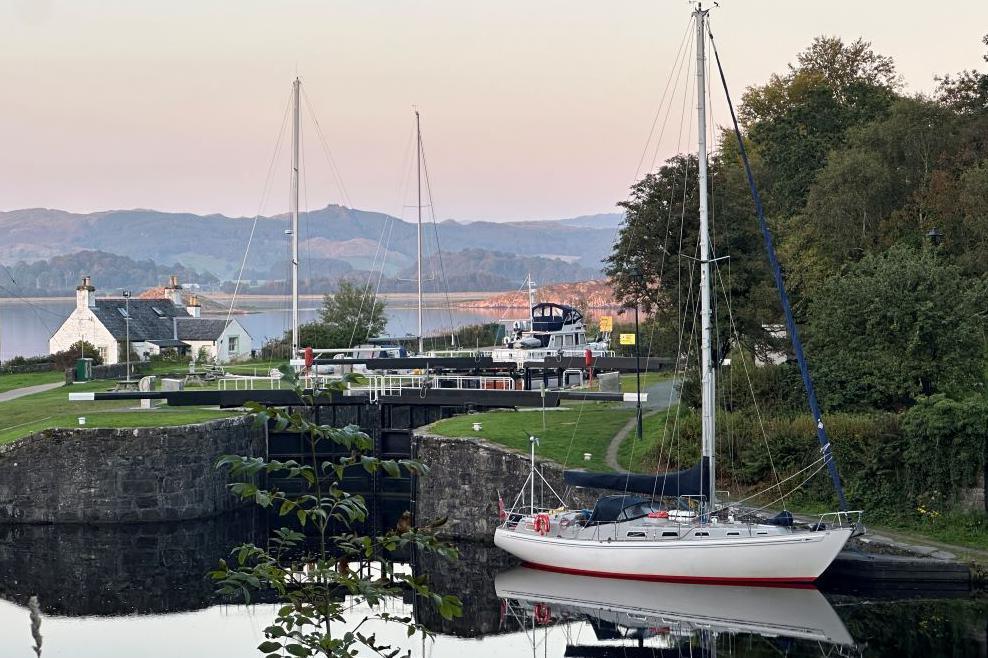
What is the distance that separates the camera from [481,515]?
3288cm

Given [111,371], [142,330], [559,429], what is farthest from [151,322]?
[559,429]

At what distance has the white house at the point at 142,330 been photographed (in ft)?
213

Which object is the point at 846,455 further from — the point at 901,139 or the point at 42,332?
the point at 42,332

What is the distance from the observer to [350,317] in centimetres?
6881

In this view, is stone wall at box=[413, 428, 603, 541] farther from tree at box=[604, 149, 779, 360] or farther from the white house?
the white house

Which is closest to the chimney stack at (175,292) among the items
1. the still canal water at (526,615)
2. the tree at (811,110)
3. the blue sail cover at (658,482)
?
the tree at (811,110)

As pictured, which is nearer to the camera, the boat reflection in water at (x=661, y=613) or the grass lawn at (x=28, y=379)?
the boat reflection in water at (x=661, y=613)

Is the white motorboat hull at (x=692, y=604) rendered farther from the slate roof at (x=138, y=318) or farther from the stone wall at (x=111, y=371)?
the slate roof at (x=138, y=318)

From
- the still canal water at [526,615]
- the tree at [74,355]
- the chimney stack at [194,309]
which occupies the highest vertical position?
the chimney stack at [194,309]

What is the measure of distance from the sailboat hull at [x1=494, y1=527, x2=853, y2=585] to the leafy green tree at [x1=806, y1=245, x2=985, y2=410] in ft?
24.6

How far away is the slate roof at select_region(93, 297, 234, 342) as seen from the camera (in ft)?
215

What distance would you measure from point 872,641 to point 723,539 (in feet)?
14.8

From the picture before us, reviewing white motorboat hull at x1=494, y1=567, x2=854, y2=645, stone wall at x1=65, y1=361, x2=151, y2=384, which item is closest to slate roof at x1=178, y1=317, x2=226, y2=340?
stone wall at x1=65, y1=361, x2=151, y2=384

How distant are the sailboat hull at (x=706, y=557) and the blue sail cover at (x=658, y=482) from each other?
3.84 ft
